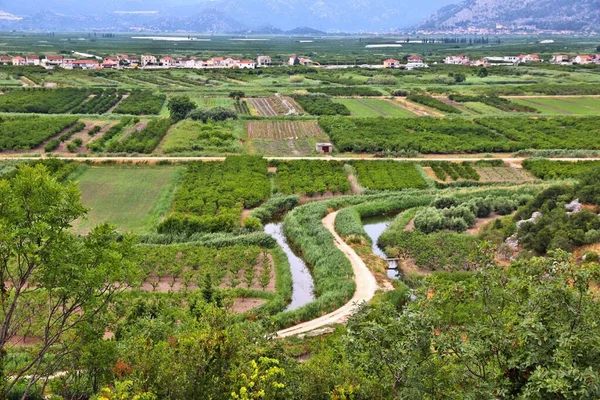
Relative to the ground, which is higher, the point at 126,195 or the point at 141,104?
the point at 141,104

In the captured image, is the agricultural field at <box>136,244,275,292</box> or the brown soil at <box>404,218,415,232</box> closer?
the agricultural field at <box>136,244,275,292</box>

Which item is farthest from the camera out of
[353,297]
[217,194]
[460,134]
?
[460,134]

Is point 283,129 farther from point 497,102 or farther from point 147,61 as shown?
point 147,61

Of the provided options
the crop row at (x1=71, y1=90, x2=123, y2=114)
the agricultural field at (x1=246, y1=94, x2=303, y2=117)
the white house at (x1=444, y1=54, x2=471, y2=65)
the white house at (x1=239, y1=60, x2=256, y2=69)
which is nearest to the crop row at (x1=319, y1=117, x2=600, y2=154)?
the agricultural field at (x1=246, y1=94, x2=303, y2=117)

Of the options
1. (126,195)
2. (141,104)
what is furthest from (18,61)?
(126,195)

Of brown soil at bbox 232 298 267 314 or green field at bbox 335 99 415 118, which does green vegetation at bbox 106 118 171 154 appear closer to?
green field at bbox 335 99 415 118

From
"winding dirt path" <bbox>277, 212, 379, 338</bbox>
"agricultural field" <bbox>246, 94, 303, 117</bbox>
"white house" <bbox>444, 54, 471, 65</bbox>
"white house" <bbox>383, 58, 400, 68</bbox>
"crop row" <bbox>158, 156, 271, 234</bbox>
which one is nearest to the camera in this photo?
"winding dirt path" <bbox>277, 212, 379, 338</bbox>
